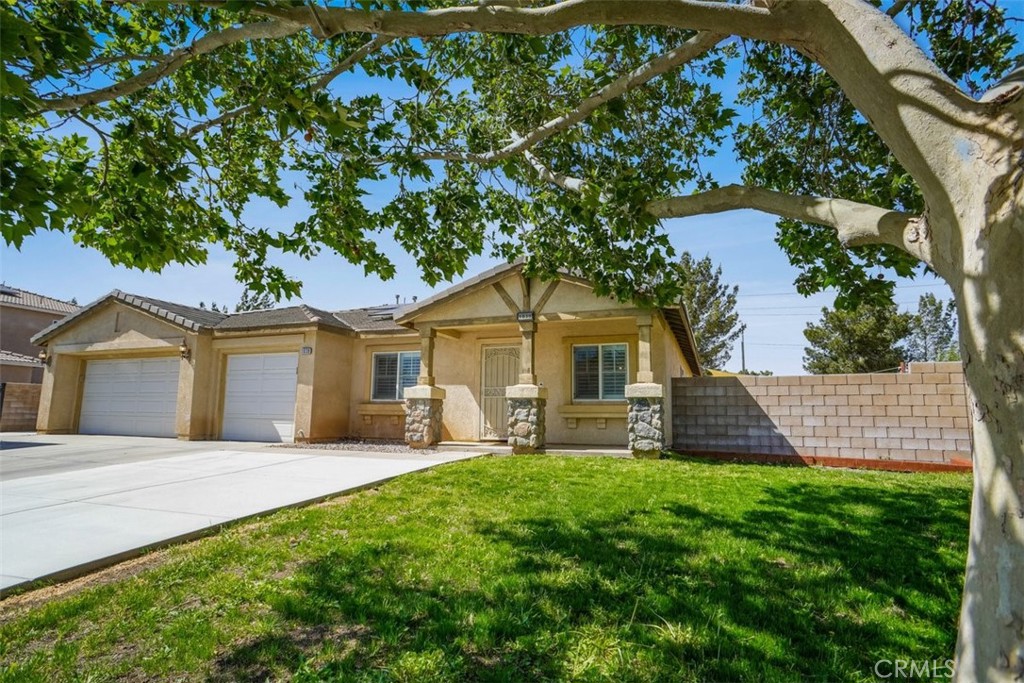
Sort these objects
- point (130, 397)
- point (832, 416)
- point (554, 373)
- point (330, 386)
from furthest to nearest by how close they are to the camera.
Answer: point (130, 397) < point (330, 386) < point (554, 373) < point (832, 416)

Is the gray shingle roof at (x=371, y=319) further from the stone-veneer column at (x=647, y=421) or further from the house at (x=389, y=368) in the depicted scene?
the stone-veneer column at (x=647, y=421)

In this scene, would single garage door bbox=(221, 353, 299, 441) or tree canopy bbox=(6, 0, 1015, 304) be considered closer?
tree canopy bbox=(6, 0, 1015, 304)

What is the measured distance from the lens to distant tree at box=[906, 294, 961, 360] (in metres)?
40.0

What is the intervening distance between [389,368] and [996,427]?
14532mm

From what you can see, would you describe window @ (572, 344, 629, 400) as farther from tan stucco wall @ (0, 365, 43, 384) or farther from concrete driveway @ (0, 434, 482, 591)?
tan stucco wall @ (0, 365, 43, 384)

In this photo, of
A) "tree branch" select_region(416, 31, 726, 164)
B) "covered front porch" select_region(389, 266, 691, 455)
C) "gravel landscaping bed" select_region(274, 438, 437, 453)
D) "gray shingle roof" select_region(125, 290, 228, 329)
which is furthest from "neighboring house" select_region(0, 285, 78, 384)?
"tree branch" select_region(416, 31, 726, 164)

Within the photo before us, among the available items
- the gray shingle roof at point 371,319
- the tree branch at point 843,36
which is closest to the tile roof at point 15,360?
the gray shingle roof at point 371,319

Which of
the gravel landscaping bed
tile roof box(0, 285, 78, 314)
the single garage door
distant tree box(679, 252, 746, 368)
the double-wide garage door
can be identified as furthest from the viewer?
distant tree box(679, 252, 746, 368)

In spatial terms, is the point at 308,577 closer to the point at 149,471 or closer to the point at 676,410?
the point at 149,471

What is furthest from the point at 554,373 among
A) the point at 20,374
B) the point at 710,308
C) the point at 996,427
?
the point at 710,308

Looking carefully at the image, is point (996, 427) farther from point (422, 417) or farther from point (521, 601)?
point (422, 417)

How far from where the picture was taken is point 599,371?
513 inches

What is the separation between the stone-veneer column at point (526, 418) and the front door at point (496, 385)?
2.17 metres

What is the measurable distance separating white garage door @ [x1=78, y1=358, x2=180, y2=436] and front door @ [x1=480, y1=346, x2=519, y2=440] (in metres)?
9.79
